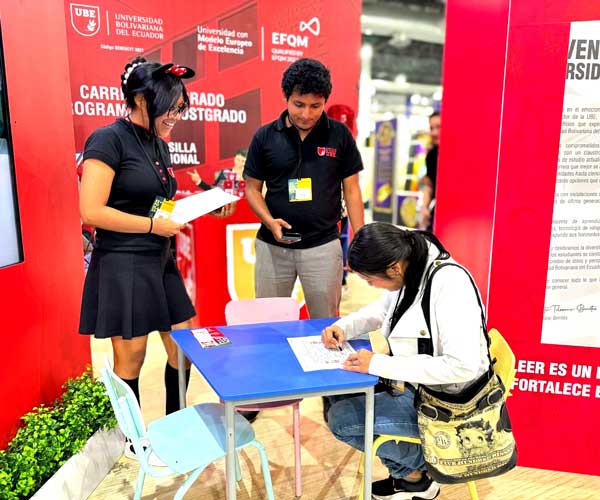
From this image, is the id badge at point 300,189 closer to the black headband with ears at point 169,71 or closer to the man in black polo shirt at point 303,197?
the man in black polo shirt at point 303,197

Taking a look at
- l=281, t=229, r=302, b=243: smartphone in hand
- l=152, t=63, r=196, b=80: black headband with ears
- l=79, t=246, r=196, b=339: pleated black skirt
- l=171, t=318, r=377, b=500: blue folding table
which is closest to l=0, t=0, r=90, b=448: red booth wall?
l=79, t=246, r=196, b=339: pleated black skirt

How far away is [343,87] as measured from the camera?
3.83 m

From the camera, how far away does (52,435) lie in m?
2.01

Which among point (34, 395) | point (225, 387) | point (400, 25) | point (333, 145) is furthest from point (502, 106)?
point (400, 25)

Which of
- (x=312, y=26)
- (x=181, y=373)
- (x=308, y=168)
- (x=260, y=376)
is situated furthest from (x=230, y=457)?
(x=312, y=26)

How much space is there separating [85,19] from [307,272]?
2.09 meters

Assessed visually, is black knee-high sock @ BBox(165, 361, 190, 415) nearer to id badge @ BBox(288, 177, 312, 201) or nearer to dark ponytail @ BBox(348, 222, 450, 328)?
id badge @ BBox(288, 177, 312, 201)

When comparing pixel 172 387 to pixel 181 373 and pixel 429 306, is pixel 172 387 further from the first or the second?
pixel 429 306

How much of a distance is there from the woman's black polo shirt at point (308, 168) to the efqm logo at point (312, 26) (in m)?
1.44

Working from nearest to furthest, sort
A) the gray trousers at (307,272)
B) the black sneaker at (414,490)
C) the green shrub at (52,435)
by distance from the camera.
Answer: the green shrub at (52,435)
the black sneaker at (414,490)
the gray trousers at (307,272)

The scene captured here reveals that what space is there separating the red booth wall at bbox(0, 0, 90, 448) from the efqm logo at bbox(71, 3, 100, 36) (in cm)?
88

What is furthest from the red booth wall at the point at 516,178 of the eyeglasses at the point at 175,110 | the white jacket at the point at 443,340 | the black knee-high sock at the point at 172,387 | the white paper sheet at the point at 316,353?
the black knee-high sock at the point at 172,387

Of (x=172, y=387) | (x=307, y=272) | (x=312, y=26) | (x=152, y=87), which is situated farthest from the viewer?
(x=312, y=26)

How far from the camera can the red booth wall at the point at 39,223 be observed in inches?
77.7
